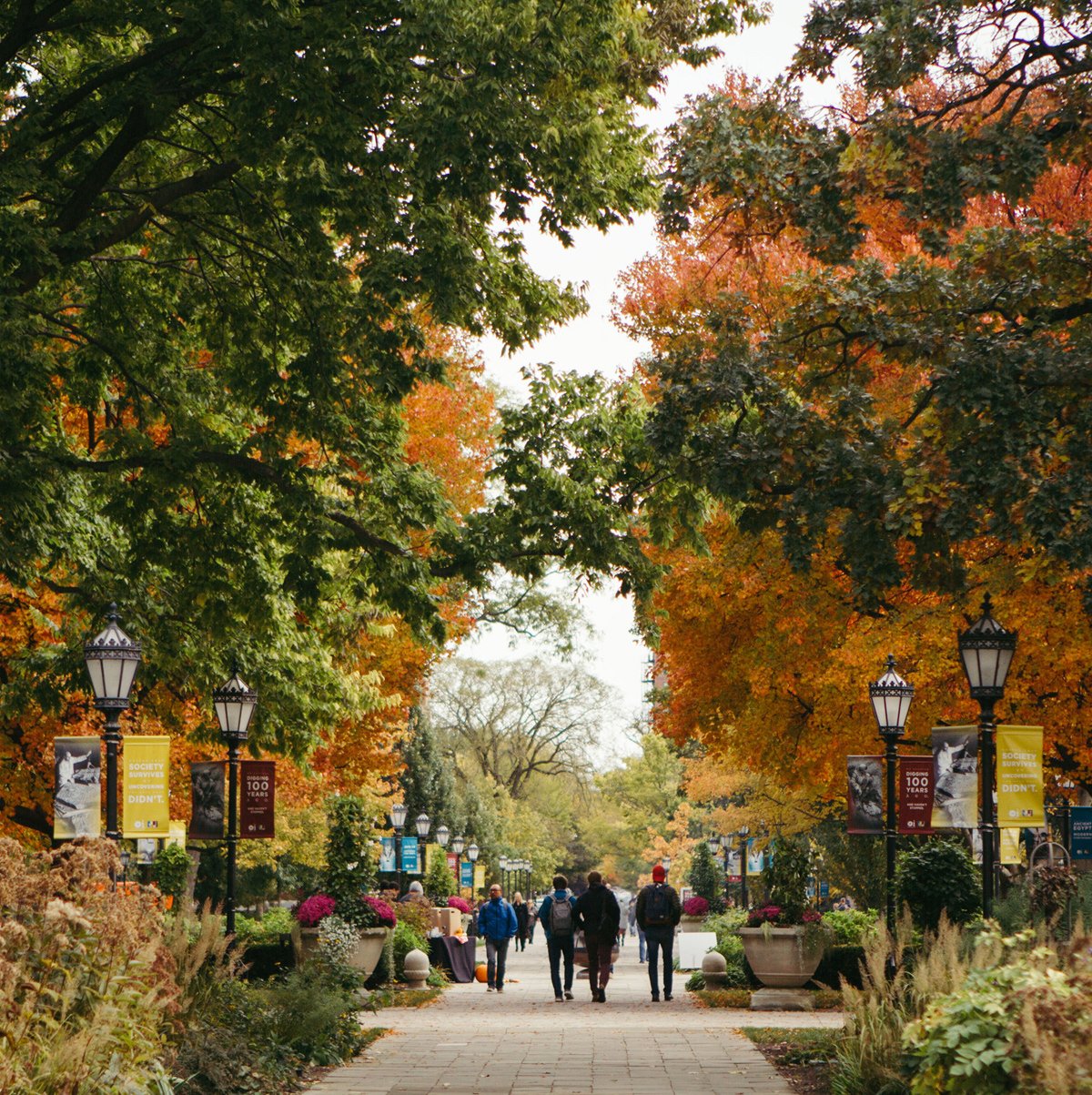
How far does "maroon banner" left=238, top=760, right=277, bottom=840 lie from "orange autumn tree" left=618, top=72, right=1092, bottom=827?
18.5 feet

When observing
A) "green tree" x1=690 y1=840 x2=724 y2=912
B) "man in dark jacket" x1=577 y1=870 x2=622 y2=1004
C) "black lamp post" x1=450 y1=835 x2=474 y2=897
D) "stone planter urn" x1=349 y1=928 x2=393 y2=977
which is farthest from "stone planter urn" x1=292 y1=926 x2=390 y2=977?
"black lamp post" x1=450 y1=835 x2=474 y2=897

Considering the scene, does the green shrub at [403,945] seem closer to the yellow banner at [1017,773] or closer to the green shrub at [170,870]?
the green shrub at [170,870]

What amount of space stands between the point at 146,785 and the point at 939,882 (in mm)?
8381

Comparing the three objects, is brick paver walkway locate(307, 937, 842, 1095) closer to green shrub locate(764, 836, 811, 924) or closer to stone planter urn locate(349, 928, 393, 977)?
stone planter urn locate(349, 928, 393, 977)

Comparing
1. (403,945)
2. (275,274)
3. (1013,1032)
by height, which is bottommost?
(403,945)

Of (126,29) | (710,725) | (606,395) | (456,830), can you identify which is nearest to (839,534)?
(606,395)

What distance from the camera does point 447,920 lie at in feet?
115

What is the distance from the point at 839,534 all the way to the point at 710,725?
46.6 ft

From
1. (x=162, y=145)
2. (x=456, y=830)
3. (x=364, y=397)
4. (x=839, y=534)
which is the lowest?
(x=456, y=830)

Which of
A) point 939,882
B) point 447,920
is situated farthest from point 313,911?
point 447,920

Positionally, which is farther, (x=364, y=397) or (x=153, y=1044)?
(x=364, y=397)

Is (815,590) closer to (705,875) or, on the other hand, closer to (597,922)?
(597,922)

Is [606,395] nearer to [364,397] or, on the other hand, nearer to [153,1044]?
[364,397]

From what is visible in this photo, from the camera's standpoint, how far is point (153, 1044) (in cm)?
894
